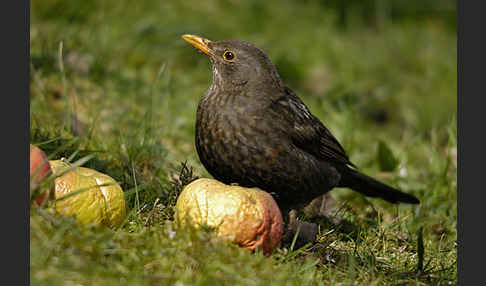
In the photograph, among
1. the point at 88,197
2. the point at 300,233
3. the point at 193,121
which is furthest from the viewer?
the point at 193,121

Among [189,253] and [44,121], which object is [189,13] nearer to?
[44,121]

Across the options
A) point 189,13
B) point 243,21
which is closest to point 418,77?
point 243,21

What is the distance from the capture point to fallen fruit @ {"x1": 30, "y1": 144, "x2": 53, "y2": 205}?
2773mm

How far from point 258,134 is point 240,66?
0.66 m

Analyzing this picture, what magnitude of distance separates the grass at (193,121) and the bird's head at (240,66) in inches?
23.4

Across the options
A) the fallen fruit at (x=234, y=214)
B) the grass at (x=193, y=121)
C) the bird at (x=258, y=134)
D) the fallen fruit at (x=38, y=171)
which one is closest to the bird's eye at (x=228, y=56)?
the bird at (x=258, y=134)

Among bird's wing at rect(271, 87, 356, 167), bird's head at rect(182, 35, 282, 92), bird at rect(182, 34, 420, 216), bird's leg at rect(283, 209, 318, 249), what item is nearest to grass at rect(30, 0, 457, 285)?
bird's leg at rect(283, 209, 318, 249)

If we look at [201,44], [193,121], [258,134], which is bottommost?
[193,121]

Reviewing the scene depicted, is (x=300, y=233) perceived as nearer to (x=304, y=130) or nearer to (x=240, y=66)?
(x=304, y=130)

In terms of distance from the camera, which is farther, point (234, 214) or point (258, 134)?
point (258, 134)

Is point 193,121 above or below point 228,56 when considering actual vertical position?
below

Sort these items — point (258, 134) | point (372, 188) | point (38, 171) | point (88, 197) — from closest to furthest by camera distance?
point (38, 171)
point (88, 197)
point (258, 134)
point (372, 188)

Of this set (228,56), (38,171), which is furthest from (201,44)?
(38,171)

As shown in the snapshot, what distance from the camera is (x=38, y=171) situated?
280 centimetres
